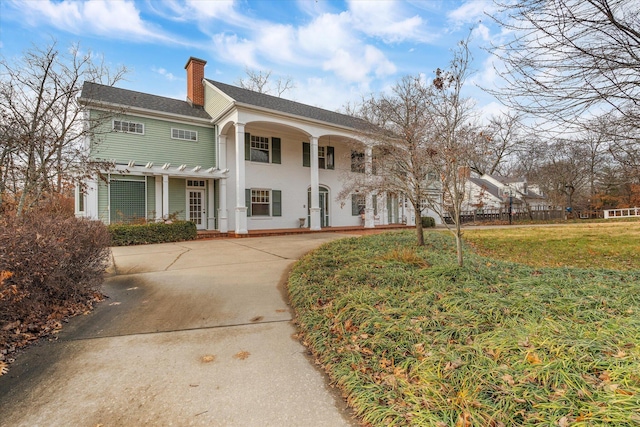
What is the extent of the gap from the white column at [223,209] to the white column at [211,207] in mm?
679

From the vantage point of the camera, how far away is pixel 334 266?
523 cm

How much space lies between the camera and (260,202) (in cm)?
1473

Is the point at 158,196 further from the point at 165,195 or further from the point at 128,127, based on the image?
the point at 128,127

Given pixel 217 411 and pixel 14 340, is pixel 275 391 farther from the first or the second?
pixel 14 340

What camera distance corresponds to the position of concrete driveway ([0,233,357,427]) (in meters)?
1.90

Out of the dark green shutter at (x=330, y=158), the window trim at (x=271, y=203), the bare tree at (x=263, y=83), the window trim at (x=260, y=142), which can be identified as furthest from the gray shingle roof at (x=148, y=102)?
the bare tree at (x=263, y=83)

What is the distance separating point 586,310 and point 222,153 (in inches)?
543

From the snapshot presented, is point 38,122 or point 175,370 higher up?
point 38,122

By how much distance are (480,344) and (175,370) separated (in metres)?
2.43

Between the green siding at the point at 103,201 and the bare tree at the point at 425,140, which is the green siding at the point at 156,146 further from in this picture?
the bare tree at the point at 425,140

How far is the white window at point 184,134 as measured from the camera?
13398 mm

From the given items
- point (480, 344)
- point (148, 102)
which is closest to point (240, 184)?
point (148, 102)

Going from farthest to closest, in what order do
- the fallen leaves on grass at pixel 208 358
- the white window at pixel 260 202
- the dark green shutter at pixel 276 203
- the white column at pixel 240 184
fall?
the dark green shutter at pixel 276 203 → the white window at pixel 260 202 → the white column at pixel 240 184 → the fallen leaves on grass at pixel 208 358

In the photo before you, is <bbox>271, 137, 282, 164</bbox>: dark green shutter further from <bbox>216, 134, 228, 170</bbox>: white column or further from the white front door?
the white front door
